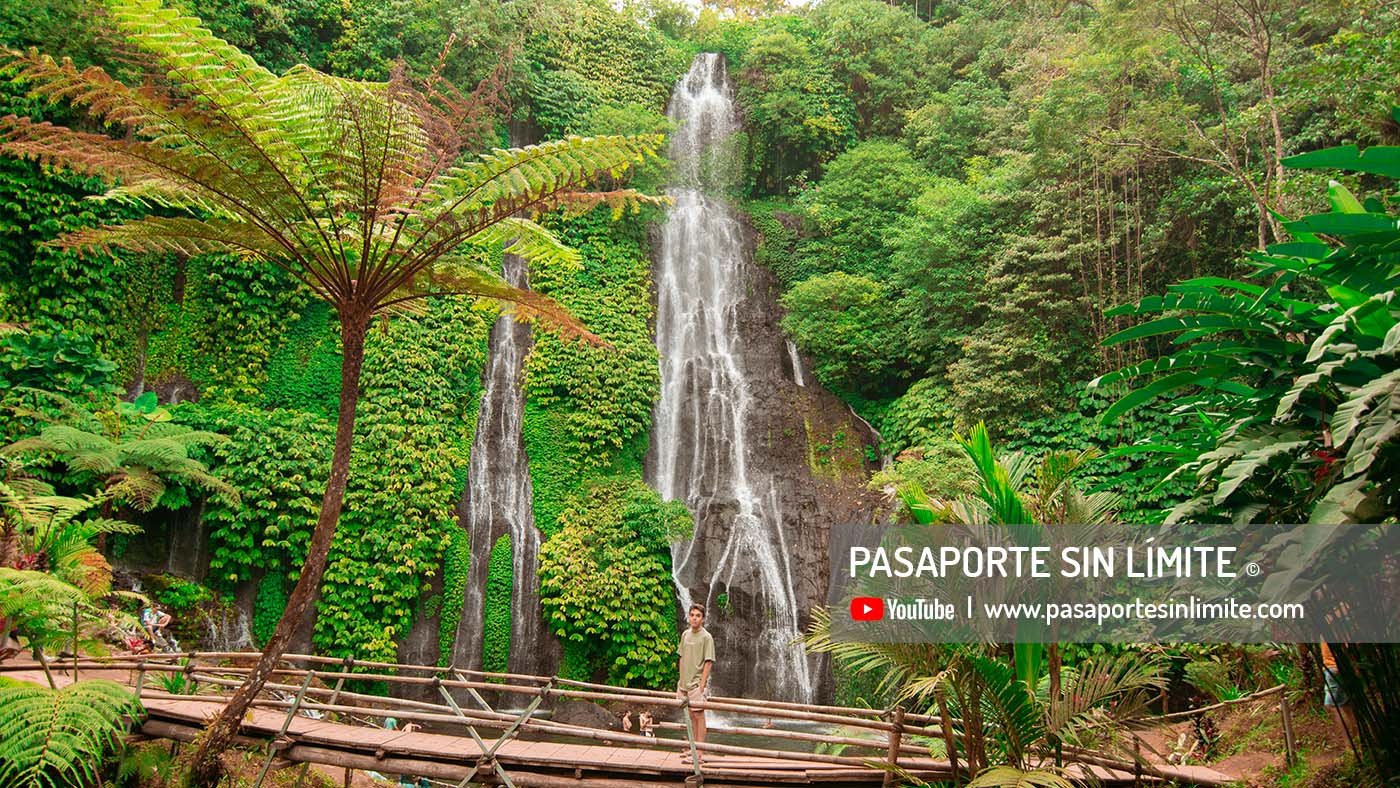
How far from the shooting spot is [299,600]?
498 cm

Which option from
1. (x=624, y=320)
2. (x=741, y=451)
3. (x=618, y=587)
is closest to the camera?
(x=618, y=587)

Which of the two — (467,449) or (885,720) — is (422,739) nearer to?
(885,720)

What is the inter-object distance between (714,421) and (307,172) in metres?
10.2

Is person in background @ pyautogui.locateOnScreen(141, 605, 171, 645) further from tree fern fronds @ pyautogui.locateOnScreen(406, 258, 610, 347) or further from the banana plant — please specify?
the banana plant

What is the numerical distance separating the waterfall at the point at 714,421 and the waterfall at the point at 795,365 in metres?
0.06

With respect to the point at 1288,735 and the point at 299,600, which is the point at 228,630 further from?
the point at 1288,735

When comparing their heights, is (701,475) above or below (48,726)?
above

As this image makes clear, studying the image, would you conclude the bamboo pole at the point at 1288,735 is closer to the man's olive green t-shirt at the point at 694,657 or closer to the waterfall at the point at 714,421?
the man's olive green t-shirt at the point at 694,657

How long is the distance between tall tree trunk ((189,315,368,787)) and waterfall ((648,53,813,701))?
318 inches

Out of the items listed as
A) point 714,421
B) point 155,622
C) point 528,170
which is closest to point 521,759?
point 528,170

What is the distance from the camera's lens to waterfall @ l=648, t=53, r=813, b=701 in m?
12.6

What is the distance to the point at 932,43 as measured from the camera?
20500 mm
